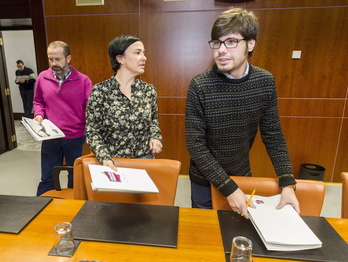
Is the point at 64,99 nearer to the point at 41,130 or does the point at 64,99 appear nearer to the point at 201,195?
the point at 41,130

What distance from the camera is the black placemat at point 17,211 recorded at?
3.26ft

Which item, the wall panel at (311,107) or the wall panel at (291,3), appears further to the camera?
the wall panel at (311,107)

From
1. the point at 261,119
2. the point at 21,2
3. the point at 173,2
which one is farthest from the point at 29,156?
the point at 261,119

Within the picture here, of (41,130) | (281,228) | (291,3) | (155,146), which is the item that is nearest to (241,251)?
(281,228)

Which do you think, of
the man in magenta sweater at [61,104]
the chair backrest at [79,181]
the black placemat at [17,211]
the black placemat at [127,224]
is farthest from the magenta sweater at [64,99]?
the black placemat at [127,224]

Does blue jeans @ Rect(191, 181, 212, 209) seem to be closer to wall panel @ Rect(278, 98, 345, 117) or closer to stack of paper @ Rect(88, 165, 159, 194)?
stack of paper @ Rect(88, 165, 159, 194)

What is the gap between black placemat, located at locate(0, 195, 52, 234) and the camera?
39.1 inches

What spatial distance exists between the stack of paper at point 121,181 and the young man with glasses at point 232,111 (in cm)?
27

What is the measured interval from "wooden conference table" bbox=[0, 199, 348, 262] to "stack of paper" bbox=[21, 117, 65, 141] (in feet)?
3.10

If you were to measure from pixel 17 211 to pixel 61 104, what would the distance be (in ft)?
4.59

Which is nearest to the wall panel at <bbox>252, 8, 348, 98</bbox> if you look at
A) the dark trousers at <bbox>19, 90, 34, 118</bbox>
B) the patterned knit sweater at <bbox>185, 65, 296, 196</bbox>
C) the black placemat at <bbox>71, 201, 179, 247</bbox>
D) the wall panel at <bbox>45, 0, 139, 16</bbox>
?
the wall panel at <bbox>45, 0, 139, 16</bbox>

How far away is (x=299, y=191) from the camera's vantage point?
4.11 ft

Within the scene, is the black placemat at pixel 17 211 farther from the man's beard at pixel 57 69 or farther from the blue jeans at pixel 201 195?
the man's beard at pixel 57 69

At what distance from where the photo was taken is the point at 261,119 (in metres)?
1.33
